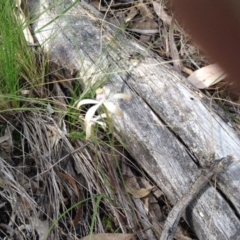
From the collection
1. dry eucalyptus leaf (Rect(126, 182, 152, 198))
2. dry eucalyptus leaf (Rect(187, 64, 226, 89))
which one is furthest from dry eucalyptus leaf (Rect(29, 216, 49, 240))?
dry eucalyptus leaf (Rect(187, 64, 226, 89))

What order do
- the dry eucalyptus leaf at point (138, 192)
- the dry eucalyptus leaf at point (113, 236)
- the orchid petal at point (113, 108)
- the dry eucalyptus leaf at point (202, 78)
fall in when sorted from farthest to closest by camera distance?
the dry eucalyptus leaf at point (202, 78), the dry eucalyptus leaf at point (138, 192), the dry eucalyptus leaf at point (113, 236), the orchid petal at point (113, 108)

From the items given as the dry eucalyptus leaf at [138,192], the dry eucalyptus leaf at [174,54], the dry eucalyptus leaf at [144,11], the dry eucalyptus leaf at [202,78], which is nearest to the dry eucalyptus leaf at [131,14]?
the dry eucalyptus leaf at [144,11]

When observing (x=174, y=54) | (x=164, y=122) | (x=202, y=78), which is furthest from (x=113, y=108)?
(x=174, y=54)

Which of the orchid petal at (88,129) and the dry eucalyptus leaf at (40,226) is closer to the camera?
the orchid petal at (88,129)

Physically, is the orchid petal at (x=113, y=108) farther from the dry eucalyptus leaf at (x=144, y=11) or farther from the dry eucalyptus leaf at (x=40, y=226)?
the dry eucalyptus leaf at (x=144, y=11)

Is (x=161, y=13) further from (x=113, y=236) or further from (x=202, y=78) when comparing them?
(x=113, y=236)

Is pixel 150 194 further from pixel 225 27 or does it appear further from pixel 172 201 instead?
pixel 225 27

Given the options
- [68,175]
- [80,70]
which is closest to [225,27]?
[68,175]
